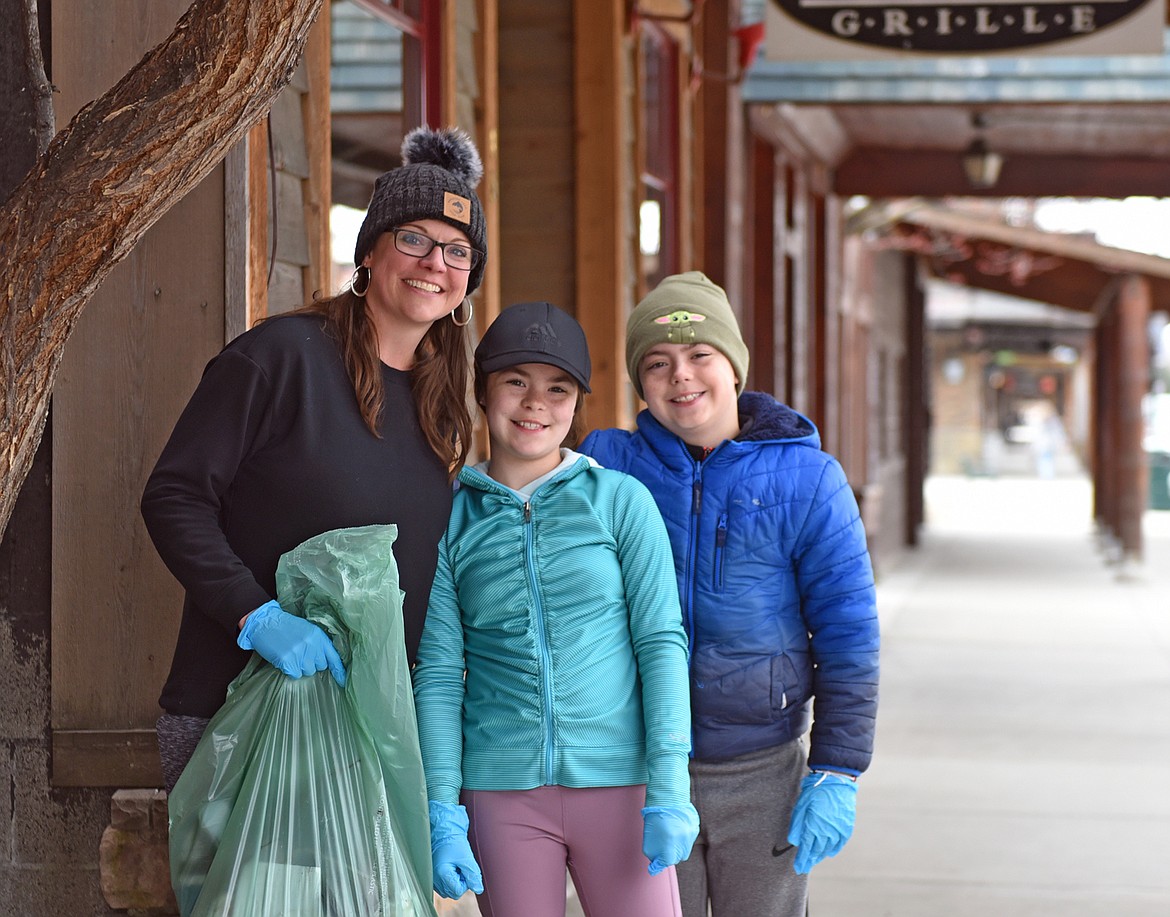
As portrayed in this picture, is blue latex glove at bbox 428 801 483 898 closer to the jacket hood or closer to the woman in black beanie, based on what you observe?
the woman in black beanie

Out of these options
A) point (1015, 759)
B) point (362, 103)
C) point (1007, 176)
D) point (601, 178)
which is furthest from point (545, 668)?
point (1007, 176)

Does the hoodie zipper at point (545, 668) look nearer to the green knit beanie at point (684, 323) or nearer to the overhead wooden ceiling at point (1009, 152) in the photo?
the green knit beanie at point (684, 323)

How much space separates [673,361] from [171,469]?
0.84m

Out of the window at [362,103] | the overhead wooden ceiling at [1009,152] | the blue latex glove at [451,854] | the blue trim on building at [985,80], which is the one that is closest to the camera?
the blue latex glove at [451,854]

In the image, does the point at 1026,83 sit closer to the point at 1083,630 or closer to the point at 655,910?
the point at 1083,630

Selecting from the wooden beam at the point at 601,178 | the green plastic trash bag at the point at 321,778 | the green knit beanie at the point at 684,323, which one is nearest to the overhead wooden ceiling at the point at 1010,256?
the wooden beam at the point at 601,178

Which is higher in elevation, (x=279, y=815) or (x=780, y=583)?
(x=780, y=583)

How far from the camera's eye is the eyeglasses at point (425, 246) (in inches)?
88.0

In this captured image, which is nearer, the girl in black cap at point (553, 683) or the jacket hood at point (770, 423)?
the girl in black cap at point (553, 683)

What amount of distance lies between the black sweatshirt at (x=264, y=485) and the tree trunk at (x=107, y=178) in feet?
0.67

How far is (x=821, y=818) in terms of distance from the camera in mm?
2287

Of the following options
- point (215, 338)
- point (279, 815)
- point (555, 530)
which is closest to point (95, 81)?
point (215, 338)

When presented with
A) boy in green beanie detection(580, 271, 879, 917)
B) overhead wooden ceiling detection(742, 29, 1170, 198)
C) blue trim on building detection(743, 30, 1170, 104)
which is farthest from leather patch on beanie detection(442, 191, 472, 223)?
blue trim on building detection(743, 30, 1170, 104)

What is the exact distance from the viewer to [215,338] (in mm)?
2869
